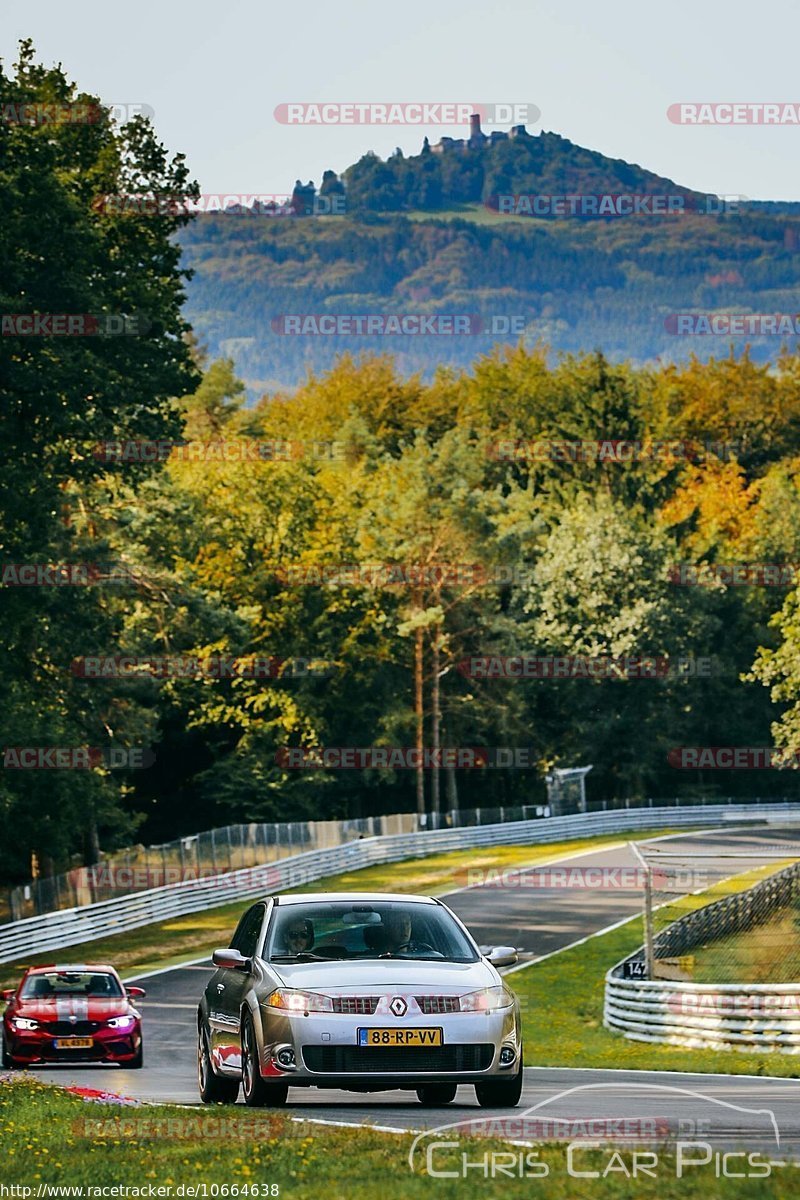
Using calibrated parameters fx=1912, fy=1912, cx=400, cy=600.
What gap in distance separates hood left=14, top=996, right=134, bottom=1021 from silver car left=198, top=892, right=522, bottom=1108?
7741 mm

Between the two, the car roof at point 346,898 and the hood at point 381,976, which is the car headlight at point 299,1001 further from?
the car roof at point 346,898

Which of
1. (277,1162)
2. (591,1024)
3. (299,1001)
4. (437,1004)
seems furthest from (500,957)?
(591,1024)

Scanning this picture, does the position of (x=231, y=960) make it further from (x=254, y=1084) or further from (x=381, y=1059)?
(x=381, y=1059)

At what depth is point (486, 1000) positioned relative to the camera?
13.1m

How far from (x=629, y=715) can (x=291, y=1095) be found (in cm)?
7090

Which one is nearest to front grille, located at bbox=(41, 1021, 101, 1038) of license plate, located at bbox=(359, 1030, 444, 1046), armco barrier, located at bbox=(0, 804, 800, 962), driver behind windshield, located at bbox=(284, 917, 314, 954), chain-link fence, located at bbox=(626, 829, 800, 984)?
driver behind windshield, located at bbox=(284, 917, 314, 954)

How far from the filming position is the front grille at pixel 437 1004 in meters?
12.8

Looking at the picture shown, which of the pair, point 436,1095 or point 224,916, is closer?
point 436,1095

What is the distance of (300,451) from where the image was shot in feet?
262

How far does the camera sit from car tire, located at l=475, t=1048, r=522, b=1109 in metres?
13.5

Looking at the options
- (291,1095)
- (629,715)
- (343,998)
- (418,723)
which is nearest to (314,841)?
(418,723)

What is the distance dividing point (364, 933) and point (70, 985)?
377 inches

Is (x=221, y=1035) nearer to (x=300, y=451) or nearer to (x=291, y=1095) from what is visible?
(x=291, y=1095)

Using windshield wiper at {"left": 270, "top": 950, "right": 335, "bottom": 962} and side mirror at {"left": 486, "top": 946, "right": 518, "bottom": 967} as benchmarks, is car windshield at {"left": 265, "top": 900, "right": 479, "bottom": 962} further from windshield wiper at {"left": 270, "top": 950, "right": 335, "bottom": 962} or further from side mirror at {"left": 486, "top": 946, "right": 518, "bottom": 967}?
side mirror at {"left": 486, "top": 946, "right": 518, "bottom": 967}
